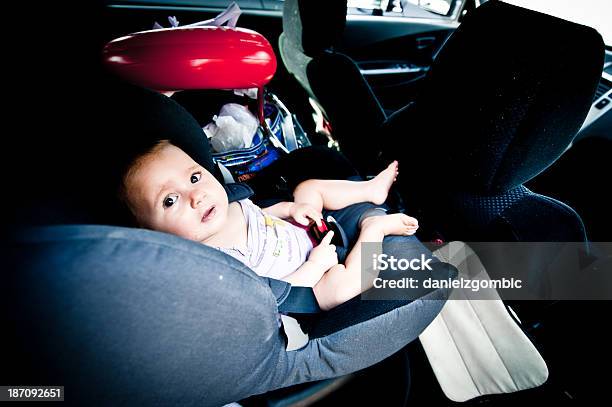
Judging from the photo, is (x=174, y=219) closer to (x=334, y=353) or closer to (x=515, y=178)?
(x=334, y=353)

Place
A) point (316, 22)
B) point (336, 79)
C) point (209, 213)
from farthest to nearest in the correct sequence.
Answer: point (336, 79) → point (316, 22) → point (209, 213)

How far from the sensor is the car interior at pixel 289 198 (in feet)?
1.32

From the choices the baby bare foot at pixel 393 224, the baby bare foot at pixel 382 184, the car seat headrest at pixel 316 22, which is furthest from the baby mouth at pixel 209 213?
the car seat headrest at pixel 316 22

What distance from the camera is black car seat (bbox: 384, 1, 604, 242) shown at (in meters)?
0.76

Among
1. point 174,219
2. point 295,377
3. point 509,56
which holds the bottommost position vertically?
point 295,377

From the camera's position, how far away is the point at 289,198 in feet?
4.12

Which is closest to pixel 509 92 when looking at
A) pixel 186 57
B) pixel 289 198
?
pixel 289 198

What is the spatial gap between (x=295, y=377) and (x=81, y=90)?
754mm

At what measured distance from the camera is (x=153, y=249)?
419mm

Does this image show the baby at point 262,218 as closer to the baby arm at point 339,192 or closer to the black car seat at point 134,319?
the baby arm at point 339,192

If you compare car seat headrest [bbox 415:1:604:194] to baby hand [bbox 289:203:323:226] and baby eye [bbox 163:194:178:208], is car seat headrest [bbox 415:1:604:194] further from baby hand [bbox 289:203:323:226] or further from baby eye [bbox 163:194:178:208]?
baby eye [bbox 163:194:178:208]

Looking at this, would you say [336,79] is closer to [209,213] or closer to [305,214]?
[305,214]

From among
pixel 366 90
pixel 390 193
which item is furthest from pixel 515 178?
pixel 366 90

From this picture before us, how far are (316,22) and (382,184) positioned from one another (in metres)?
0.72
